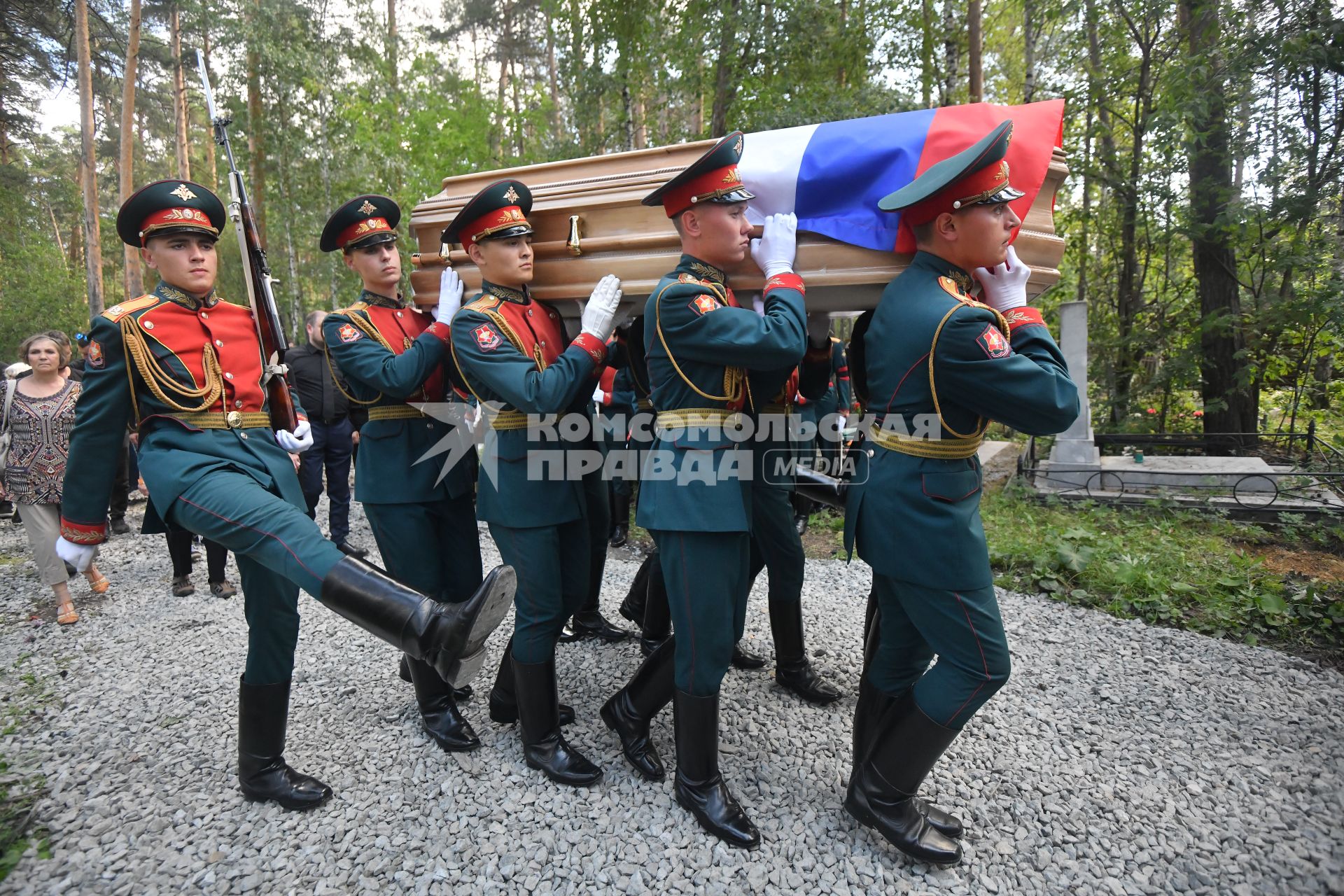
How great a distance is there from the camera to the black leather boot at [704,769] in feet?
7.05

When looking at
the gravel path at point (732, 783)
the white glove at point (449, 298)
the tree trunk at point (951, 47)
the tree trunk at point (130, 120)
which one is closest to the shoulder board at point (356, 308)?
the white glove at point (449, 298)

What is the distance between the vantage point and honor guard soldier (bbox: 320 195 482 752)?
262 cm

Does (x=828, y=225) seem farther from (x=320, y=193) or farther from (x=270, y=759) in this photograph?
(x=320, y=193)

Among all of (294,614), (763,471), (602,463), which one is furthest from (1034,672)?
(294,614)

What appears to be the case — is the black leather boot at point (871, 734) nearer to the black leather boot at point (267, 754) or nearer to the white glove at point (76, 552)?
the black leather boot at point (267, 754)

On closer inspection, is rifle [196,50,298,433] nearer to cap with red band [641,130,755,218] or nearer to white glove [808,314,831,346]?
cap with red band [641,130,755,218]

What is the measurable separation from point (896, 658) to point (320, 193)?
1641cm

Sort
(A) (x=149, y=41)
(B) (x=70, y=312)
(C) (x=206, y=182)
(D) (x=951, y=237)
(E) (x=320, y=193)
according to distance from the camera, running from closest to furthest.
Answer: (D) (x=951, y=237) → (A) (x=149, y=41) → (E) (x=320, y=193) → (B) (x=70, y=312) → (C) (x=206, y=182)

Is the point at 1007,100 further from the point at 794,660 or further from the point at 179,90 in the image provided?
the point at 179,90

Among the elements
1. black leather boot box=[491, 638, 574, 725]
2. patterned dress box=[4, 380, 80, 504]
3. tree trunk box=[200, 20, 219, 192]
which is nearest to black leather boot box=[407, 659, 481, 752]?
black leather boot box=[491, 638, 574, 725]

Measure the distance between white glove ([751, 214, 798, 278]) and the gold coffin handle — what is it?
2.39ft

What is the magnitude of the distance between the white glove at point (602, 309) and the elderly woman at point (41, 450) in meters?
3.86

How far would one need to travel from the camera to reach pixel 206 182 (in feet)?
64.4

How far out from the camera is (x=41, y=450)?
4.40 metres
